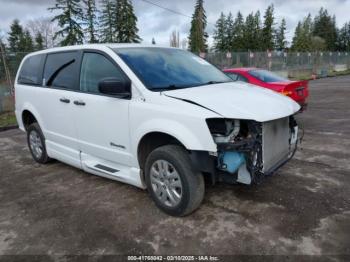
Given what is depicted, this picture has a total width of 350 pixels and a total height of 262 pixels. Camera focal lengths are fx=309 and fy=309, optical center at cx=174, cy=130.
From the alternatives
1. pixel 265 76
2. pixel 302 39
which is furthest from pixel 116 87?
pixel 302 39

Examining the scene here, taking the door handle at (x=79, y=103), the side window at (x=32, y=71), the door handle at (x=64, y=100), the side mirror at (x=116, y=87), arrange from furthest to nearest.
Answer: the side window at (x=32, y=71), the door handle at (x=64, y=100), the door handle at (x=79, y=103), the side mirror at (x=116, y=87)

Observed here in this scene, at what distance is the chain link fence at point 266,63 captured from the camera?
11953 millimetres

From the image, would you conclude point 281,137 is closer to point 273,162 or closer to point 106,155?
point 273,162

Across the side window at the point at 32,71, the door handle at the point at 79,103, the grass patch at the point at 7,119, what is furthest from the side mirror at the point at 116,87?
the grass patch at the point at 7,119

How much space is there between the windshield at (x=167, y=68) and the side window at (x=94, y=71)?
0.20 metres

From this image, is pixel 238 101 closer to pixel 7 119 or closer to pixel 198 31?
pixel 7 119

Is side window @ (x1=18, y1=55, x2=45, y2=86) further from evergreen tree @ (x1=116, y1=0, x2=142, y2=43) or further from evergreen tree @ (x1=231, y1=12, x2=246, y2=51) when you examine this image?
evergreen tree @ (x1=231, y1=12, x2=246, y2=51)

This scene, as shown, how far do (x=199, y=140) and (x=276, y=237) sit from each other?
120 centimetres

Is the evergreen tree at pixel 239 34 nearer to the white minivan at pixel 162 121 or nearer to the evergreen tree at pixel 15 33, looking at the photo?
→ the evergreen tree at pixel 15 33

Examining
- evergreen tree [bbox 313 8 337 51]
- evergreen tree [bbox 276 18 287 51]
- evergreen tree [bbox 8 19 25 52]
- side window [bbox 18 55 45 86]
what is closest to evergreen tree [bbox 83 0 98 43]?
evergreen tree [bbox 8 19 25 52]

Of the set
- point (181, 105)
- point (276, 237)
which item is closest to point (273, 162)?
point (276, 237)

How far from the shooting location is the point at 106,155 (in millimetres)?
4012

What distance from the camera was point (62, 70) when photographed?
183 inches

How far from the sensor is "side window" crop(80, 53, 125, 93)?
3.84 meters
